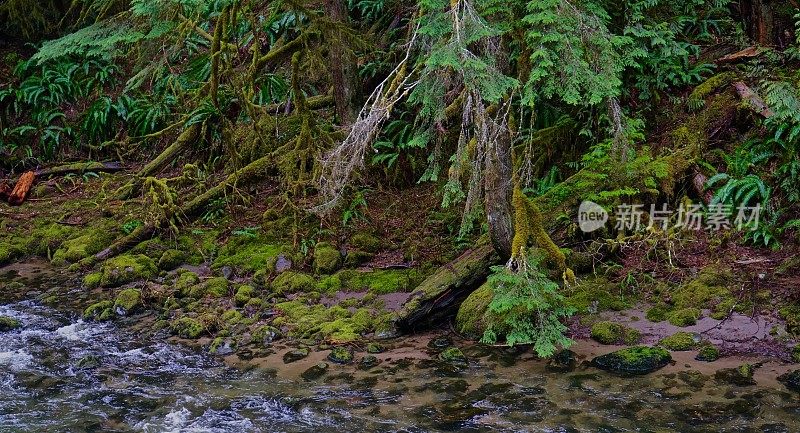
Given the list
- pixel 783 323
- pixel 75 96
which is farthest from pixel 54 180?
pixel 783 323

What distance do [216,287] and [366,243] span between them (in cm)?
213

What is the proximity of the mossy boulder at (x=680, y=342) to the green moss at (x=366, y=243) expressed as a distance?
4241 mm

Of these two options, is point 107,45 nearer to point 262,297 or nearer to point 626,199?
point 262,297

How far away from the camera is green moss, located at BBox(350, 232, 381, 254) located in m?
10.2

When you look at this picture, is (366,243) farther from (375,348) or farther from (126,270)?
(126,270)

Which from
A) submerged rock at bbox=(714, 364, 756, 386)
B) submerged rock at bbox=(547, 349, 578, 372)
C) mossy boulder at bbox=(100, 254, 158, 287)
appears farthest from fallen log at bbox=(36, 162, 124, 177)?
submerged rock at bbox=(714, 364, 756, 386)

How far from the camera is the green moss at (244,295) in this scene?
918 cm

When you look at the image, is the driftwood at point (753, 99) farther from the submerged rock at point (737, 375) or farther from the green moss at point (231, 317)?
the green moss at point (231, 317)

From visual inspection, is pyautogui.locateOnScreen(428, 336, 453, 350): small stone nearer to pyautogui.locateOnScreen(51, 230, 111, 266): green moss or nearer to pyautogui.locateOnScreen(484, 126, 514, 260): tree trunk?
pyautogui.locateOnScreen(484, 126, 514, 260): tree trunk

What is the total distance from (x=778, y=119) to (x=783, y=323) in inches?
110

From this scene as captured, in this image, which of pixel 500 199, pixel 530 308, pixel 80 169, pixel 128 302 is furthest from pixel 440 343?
pixel 80 169

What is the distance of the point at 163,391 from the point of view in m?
6.93

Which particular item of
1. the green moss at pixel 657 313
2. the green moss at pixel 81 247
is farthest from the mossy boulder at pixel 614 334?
the green moss at pixel 81 247

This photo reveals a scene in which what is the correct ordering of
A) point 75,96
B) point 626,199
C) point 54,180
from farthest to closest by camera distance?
1. point 75,96
2. point 54,180
3. point 626,199
